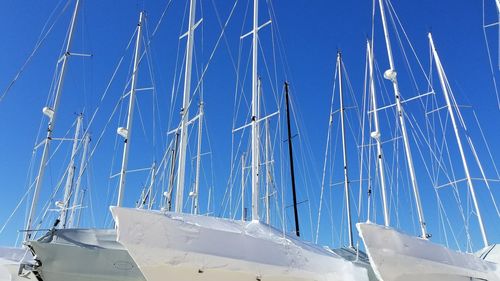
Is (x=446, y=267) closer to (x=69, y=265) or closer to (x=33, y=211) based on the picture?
(x=69, y=265)

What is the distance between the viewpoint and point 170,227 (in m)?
9.04

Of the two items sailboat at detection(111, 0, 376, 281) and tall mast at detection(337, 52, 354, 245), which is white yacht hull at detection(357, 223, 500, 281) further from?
tall mast at detection(337, 52, 354, 245)

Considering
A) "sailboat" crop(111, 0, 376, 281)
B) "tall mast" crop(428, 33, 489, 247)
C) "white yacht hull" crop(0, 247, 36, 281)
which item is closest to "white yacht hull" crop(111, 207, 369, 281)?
"sailboat" crop(111, 0, 376, 281)

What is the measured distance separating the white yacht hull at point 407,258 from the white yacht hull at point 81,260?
627cm

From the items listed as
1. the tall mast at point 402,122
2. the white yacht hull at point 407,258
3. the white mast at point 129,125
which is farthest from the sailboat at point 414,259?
the white mast at point 129,125

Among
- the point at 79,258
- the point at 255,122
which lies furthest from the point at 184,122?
the point at 79,258

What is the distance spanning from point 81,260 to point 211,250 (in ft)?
14.7

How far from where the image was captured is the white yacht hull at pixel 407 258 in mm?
10109

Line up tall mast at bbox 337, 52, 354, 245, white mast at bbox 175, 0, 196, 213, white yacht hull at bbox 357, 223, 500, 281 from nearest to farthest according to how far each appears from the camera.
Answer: white yacht hull at bbox 357, 223, 500, 281 → white mast at bbox 175, 0, 196, 213 → tall mast at bbox 337, 52, 354, 245

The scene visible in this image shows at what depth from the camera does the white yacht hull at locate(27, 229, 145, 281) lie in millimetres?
11500

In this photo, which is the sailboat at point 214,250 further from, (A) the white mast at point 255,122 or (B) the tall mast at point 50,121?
(B) the tall mast at point 50,121

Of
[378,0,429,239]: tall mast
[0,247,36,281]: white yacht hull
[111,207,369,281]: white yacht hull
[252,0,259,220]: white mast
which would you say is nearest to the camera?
[111,207,369,281]: white yacht hull

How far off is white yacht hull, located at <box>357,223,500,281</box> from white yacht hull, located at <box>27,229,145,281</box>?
247 inches

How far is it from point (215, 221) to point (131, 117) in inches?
400
